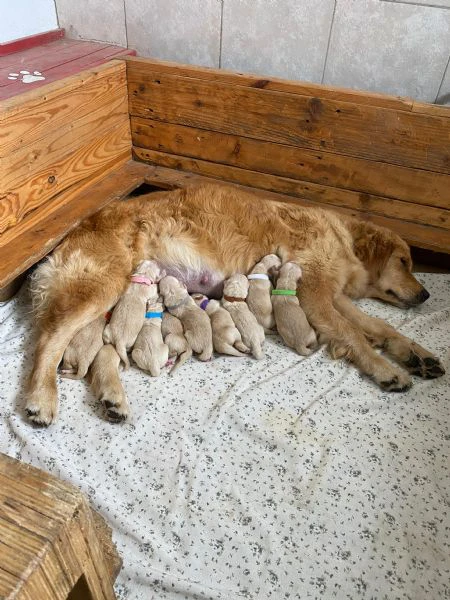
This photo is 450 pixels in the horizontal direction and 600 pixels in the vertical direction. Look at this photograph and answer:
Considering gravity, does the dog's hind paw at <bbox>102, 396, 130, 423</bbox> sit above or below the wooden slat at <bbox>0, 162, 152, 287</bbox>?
below

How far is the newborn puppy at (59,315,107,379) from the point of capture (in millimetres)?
2367

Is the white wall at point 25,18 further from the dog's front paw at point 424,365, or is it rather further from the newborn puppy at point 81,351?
the dog's front paw at point 424,365

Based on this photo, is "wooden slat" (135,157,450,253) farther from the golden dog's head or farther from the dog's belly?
the dog's belly

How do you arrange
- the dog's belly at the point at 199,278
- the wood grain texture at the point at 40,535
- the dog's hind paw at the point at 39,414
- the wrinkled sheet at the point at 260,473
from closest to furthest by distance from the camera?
the wood grain texture at the point at 40,535, the wrinkled sheet at the point at 260,473, the dog's hind paw at the point at 39,414, the dog's belly at the point at 199,278

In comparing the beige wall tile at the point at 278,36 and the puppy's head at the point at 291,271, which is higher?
the beige wall tile at the point at 278,36

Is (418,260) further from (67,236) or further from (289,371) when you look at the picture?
(67,236)

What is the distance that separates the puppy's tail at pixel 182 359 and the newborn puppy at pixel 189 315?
29 mm

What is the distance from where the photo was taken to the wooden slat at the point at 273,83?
9.11 feet

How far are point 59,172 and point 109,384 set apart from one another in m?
1.39

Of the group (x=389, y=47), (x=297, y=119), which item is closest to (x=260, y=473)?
(x=297, y=119)

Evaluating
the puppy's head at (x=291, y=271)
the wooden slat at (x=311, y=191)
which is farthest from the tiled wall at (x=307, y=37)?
the puppy's head at (x=291, y=271)

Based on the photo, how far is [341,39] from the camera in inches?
117

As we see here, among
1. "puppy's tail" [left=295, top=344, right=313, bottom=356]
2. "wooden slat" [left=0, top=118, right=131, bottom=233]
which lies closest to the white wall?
"wooden slat" [left=0, top=118, right=131, bottom=233]

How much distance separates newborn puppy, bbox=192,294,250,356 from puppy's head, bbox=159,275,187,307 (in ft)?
0.65
